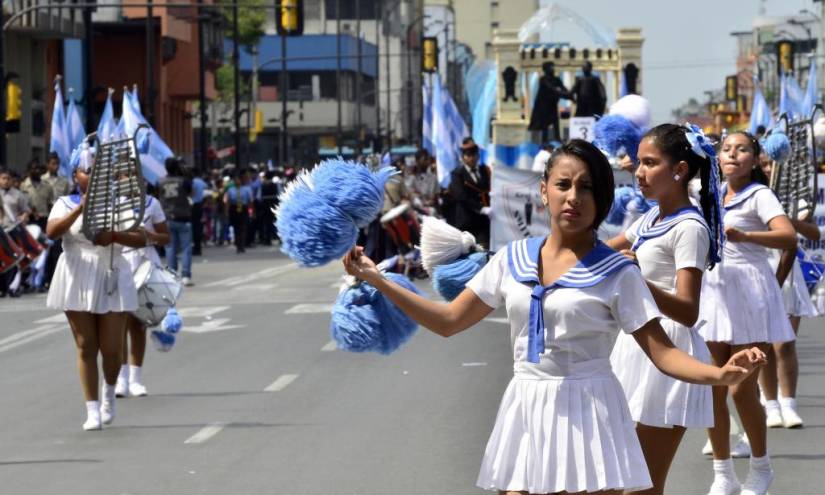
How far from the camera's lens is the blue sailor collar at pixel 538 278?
549 centimetres

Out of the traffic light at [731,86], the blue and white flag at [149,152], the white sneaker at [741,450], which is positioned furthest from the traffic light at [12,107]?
the traffic light at [731,86]

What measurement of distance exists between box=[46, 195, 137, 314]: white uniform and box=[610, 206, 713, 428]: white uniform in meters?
5.43

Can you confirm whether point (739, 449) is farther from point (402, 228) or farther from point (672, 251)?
point (402, 228)

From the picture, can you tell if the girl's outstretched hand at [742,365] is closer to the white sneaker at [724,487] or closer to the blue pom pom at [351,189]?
the blue pom pom at [351,189]

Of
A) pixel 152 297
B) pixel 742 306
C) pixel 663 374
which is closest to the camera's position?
pixel 663 374

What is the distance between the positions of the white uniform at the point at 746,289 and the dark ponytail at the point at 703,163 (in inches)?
78.7

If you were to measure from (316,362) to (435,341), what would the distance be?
2232 millimetres

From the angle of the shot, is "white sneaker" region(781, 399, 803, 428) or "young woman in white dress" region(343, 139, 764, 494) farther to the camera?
"white sneaker" region(781, 399, 803, 428)

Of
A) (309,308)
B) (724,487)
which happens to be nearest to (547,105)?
(309,308)

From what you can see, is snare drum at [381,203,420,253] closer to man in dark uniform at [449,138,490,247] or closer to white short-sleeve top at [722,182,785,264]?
man in dark uniform at [449,138,490,247]

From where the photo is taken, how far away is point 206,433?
1152 cm

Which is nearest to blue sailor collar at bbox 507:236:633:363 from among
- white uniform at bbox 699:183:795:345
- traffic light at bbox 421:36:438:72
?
white uniform at bbox 699:183:795:345

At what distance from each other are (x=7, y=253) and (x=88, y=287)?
13.5 m

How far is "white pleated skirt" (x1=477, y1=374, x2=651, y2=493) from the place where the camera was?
5.48 metres
